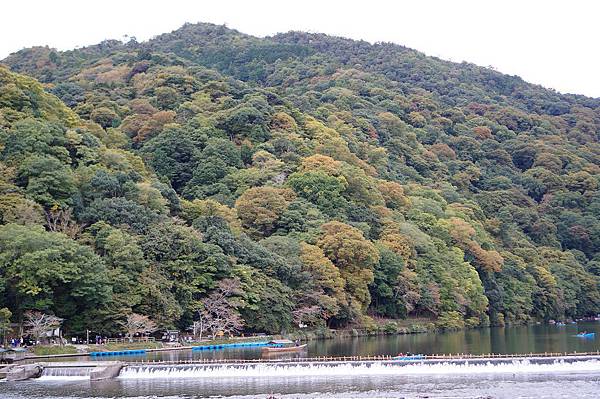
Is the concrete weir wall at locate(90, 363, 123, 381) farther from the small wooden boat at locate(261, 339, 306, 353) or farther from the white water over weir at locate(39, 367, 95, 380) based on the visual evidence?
the small wooden boat at locate(261, 339, 306, 353)

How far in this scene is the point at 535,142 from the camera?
168 metres

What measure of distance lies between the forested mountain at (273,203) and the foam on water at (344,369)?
1306 cm

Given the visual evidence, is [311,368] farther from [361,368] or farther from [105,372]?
[105,372]

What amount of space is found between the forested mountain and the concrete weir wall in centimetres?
1079

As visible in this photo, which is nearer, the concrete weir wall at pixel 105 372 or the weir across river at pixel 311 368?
the concrete weir wall at pixel 105 372

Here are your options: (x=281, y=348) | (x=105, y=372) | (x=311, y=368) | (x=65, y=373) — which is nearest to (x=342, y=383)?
(x=311, y=368)

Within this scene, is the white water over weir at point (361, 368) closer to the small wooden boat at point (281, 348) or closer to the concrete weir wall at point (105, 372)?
the concrete weir wall at point (105, 372)

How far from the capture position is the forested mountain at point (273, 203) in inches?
2484

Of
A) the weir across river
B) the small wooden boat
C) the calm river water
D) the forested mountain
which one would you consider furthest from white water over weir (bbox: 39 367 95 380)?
the small wooden boat

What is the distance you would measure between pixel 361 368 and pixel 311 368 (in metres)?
3.07

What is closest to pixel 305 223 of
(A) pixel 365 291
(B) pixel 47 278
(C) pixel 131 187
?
(A) pixel 365 291

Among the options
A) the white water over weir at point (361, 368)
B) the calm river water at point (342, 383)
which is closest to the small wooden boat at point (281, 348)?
the calm river water at point (342, 383)

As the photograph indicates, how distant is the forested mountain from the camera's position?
63.1 meters

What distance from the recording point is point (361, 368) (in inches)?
1786
